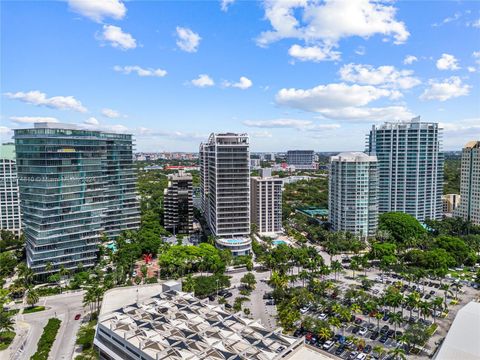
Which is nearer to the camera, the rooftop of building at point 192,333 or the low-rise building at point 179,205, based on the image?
the rooftop of building at point 192,333

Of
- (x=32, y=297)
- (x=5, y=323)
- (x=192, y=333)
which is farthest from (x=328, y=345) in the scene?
(x=32, y=297)

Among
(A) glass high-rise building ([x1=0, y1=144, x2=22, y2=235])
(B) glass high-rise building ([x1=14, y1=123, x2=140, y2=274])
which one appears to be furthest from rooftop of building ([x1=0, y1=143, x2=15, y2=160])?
(B) glass high-rise building ([x1=14, y1=123, x2=140, y2=274])

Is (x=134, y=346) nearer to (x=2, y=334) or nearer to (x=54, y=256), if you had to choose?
(x=2, y=334)

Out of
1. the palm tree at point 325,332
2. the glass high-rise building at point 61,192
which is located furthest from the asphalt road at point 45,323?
the palm tree at point 325,332

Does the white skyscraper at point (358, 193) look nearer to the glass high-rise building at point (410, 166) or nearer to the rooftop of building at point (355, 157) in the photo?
the rooftop of building at point (355, 157)

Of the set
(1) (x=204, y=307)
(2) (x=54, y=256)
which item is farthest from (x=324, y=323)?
(2) (x=54, y=256)

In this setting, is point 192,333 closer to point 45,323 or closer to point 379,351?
point 379,351
